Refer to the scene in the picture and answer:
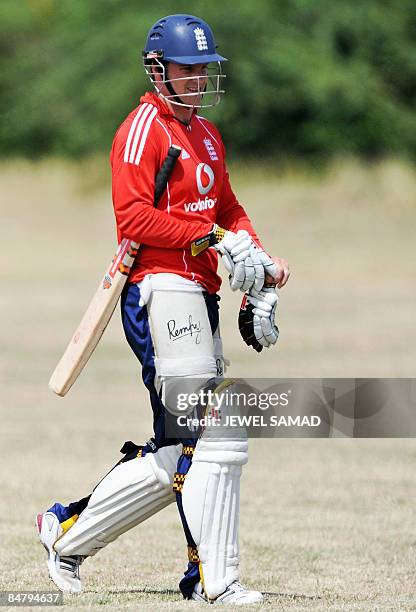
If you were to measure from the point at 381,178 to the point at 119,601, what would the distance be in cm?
2190

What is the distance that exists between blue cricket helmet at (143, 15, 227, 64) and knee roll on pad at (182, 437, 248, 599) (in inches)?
49.8

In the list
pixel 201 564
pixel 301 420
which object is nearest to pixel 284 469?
pixel 301 420

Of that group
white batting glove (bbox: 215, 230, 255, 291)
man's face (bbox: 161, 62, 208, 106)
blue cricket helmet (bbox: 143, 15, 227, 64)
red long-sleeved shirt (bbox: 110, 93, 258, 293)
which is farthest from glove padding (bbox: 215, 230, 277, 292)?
blue cricket helmet (bbox: 143, 15, 227, 64)

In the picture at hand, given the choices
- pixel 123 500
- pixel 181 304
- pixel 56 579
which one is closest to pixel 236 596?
pixel 123 500

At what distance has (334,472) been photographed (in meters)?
8.05

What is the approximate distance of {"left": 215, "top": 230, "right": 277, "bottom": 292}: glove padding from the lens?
4.53 metres

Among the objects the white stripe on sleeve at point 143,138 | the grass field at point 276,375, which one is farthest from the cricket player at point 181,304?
the grass field at point 276,375

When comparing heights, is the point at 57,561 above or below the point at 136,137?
below

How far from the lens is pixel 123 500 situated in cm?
471

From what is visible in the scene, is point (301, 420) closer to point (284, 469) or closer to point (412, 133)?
point (284, 469)

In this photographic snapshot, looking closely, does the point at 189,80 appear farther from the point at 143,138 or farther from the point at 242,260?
the point at 242,260

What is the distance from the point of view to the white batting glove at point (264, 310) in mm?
4637

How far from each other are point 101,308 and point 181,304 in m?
0.27

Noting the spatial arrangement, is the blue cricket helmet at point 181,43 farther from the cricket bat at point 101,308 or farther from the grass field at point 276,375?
the grass field at point 276,375
